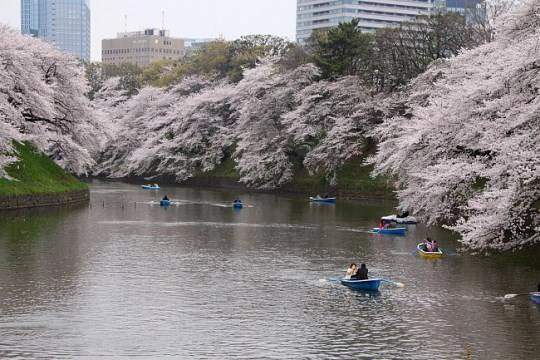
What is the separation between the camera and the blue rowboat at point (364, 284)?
3469cm

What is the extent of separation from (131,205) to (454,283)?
142ft

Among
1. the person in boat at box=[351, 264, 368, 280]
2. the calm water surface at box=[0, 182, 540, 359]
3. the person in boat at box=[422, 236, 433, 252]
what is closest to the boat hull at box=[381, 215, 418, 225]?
the calm water surface at box=[0, 182, 540, 359]

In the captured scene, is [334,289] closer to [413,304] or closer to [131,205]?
Result: [413,304]

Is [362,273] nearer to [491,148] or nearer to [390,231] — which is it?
[491,148]

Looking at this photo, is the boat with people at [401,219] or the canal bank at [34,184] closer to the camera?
the boat with people at [401,219]

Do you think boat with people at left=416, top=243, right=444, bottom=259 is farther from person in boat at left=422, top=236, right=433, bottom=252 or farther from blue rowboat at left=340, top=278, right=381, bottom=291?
blue rowboat at left=340, top=278, right=381, bottom=291

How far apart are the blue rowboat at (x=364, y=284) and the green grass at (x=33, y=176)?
35.5 meters

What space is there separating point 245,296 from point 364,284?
517 centimetres

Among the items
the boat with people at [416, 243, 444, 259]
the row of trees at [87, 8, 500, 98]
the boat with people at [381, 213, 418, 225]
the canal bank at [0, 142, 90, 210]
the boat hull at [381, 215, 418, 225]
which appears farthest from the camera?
the row of trees at [87, 8, 500, 98]

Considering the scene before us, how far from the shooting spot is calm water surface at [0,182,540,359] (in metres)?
25.6

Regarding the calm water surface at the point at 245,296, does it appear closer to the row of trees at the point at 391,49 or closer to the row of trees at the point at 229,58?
the row of trees at the point at 391,49

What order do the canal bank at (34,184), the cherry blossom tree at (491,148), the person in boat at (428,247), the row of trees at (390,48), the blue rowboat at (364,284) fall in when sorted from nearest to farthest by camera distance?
the blue rowboat at (364,284) → the cherry blossom tree at (491,148) → the person in boat at (428,247) → the canal bank at (34,184) → the row of trees at (390,48)

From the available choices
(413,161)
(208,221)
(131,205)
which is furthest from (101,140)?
(413,161)

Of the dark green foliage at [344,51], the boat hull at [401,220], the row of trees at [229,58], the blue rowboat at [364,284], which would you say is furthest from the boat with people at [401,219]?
the row of trees at [229,58]
